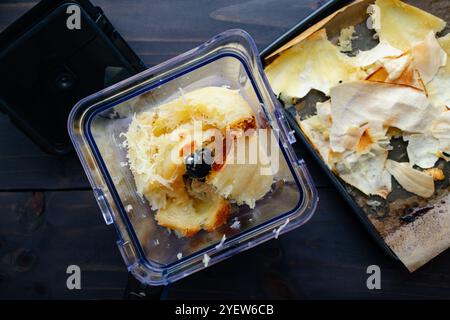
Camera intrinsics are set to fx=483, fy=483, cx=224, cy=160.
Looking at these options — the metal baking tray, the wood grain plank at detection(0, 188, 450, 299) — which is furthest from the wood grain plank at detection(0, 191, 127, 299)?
the metal baking tray

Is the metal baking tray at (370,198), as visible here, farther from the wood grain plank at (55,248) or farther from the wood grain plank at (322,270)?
the wood grain plank at (55,248)

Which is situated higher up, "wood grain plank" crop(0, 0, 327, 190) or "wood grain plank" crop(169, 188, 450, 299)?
"wood grain plank" crop(0, 0, 327, 190)

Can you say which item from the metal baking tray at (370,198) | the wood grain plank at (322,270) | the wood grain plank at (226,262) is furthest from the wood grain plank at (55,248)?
the metal baking tray at (370,198)

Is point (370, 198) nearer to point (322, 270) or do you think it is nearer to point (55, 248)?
point (322, 270)

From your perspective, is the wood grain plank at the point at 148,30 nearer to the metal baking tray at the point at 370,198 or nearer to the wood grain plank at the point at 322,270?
the metal baking tray at the point at 370,198

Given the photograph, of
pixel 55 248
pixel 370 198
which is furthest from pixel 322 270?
pixel 55 248

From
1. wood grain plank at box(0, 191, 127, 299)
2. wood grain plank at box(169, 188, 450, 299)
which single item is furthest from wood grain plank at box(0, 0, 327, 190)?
wood grain plank at box(169, 188, 450, 299)

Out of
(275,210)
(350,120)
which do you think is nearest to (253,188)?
(275,210)

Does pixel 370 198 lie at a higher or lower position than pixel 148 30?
lower

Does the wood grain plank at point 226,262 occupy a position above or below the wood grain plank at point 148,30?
below

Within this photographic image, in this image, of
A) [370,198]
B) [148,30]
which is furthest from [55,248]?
[370,198]

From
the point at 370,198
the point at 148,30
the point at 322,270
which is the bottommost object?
the point at 322,270

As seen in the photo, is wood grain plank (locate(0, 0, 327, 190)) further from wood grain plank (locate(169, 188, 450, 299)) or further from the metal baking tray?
wood grain plank (locate(169, 188, 450, 299))
